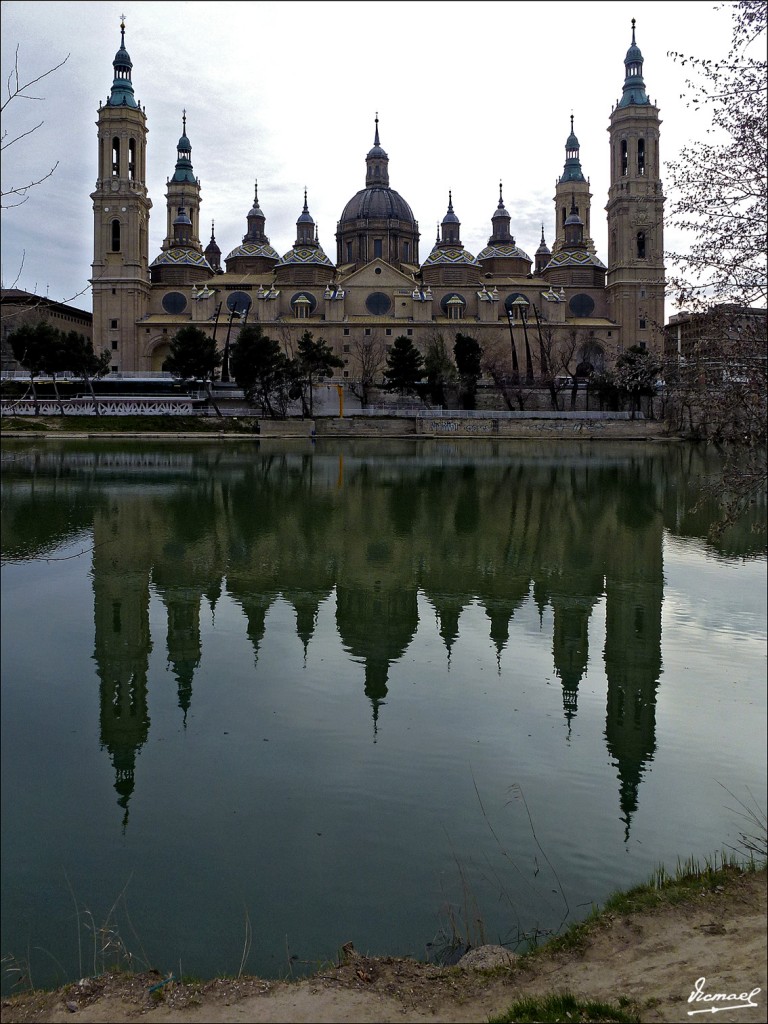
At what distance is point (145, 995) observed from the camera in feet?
13.3

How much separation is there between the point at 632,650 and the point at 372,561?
578 cm

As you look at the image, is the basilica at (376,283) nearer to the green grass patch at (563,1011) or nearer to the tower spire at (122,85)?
the tower spire at (122,85)

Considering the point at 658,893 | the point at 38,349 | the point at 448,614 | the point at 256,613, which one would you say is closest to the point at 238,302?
the point at 38,349

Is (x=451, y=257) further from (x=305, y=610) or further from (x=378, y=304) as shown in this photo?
(x=305, y=610)

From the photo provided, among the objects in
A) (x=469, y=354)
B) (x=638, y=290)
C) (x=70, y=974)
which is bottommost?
(x=70, y=974)

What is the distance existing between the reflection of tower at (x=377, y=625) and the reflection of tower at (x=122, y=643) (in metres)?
2.01

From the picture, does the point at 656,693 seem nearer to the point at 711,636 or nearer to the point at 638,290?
the point at 711,636

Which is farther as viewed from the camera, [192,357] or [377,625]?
[192,357]

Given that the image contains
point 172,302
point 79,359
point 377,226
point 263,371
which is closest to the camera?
point 263,371

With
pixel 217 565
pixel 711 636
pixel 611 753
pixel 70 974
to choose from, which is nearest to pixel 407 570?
pixel 217 565

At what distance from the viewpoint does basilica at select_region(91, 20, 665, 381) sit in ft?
218

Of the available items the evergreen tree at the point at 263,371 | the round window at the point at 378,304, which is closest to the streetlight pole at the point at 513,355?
the round window at the point at 378,304

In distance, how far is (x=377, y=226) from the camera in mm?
74500

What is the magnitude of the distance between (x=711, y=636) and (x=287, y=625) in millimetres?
4831
